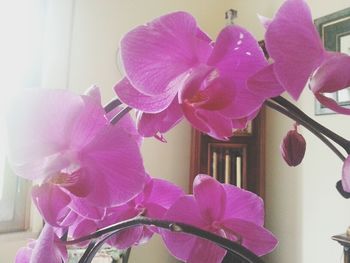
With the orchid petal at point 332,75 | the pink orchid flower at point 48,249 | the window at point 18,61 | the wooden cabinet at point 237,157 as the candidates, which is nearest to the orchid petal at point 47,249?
the pink orchid flower at point 48,249

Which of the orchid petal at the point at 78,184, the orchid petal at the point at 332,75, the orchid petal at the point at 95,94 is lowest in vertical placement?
the orchid petal at the point at 78,184

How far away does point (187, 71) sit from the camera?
0.78 feet

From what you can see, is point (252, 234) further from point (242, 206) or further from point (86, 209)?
point (86, 209)

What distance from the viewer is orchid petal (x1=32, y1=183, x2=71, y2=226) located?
0.22m

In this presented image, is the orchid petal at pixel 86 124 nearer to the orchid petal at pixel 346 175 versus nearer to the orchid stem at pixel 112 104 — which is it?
the orchid stem at pixel 112 104

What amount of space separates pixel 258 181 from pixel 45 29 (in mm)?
1346

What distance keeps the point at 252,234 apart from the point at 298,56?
0.15 m

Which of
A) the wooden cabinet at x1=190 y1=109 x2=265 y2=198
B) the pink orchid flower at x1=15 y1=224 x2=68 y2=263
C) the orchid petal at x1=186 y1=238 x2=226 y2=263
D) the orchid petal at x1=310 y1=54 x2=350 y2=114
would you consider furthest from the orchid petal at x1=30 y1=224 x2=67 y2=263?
the wooden cabinet at x1=190 y1=109 x2=265 y2=198

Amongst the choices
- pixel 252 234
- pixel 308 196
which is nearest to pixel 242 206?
A: pixel 252 234

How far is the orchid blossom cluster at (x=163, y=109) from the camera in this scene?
205 mm

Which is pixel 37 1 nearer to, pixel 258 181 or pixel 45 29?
pixel 45 29

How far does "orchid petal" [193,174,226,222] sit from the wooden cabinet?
1.59 metres

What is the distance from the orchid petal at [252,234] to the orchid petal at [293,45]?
4.9 inches

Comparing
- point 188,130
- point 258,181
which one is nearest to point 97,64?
point 188,130
